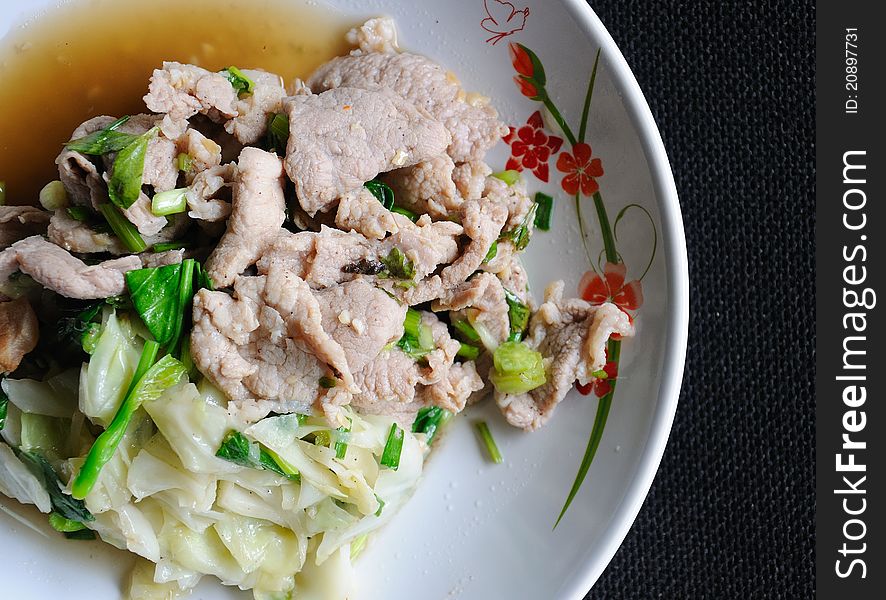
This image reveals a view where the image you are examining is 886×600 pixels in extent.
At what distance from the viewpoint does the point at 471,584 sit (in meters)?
2.44

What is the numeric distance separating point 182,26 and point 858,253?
2.69 meters

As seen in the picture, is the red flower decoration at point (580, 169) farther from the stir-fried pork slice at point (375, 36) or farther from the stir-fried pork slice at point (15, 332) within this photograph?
the stir-fried pork slice at point (15, 332)

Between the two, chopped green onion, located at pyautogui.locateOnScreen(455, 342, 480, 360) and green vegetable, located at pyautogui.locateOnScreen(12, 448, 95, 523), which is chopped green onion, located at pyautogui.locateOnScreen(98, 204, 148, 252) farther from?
chopped green onion, located at pyautogui.locateOnScreen(455, 342, 480, 360)

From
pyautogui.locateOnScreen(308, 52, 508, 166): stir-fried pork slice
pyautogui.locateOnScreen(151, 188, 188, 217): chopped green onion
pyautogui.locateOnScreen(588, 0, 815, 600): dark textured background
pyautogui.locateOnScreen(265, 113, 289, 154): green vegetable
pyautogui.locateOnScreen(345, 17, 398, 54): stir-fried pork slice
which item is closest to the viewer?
pyautogui.locateOnScreen(151, 188, 188, 217): chopped green onion

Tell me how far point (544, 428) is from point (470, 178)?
0.86 m

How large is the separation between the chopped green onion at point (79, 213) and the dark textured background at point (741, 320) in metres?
2.01

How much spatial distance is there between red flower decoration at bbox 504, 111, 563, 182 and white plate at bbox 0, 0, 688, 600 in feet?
0.07

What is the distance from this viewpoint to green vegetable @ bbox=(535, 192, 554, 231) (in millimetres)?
2494

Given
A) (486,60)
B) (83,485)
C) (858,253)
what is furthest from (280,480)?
(858,253)

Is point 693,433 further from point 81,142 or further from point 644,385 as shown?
point 81,142

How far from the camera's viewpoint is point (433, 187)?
229 centimetres

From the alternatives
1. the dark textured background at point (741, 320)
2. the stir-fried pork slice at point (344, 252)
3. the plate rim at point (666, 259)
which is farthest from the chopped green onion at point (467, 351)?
the dark textured background at point (741, 320)

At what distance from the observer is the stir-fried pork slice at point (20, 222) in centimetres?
222

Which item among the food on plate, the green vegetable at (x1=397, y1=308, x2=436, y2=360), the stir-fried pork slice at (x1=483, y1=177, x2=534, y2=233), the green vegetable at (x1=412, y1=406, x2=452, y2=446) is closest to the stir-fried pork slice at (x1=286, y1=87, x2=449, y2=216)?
the food on plate
